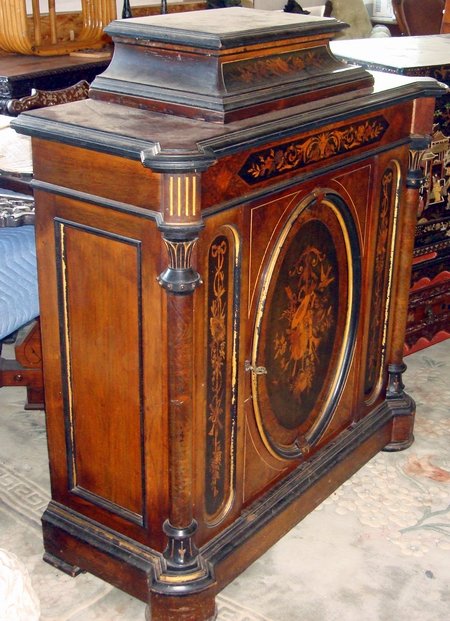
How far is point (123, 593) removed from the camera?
214 centimetres

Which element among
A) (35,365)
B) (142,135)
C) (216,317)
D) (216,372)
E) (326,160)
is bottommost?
(35,365)

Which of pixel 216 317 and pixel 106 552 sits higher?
pixel 216 317

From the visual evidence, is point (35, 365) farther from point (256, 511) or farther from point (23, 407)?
point (256, 511)

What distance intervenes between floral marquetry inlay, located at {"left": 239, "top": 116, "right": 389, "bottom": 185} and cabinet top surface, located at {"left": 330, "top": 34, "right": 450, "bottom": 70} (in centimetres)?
66

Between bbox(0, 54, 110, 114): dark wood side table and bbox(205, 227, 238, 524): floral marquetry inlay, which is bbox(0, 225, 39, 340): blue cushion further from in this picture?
bbox(0, 54, 110, 114): dark wood side table

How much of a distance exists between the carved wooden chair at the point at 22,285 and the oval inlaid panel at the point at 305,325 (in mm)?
605

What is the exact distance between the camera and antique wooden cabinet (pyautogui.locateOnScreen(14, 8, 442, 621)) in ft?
5.76

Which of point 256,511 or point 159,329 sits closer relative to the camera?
point 159,329

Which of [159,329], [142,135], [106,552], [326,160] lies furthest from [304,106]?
[106,552]

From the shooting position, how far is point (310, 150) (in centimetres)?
199

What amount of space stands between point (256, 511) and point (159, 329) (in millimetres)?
642

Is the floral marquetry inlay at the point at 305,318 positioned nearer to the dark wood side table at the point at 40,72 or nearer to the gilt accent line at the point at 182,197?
the gilt accent line at the point at 182,197

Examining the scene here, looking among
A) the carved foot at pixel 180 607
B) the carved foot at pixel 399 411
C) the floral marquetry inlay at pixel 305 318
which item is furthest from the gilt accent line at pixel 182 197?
the carved foot at pixel 399 411

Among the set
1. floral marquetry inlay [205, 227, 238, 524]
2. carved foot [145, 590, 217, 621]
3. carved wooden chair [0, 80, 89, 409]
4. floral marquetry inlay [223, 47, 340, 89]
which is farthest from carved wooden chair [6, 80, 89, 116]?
carved foot [145, 590, 217, 621]
